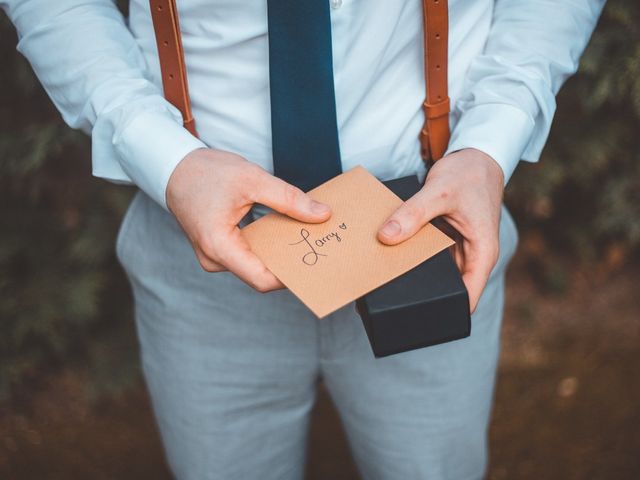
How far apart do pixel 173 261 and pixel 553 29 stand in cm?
80

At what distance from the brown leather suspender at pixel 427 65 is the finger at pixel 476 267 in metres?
0.24

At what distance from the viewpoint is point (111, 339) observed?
2.31 metres

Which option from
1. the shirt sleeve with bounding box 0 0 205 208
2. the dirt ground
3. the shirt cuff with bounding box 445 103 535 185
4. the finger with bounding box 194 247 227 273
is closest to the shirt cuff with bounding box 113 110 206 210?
the shirt sleeve with bounding box 0 0 205 208

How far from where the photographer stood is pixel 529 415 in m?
2.19

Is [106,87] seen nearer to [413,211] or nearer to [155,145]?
[155,145]

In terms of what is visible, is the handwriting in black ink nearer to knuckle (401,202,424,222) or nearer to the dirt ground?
knuckle (401,202,424,222)

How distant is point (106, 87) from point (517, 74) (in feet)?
2.23

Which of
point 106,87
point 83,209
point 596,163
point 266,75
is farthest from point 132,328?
point 596,163

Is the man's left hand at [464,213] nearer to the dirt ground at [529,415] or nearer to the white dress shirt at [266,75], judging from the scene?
the white dress shirt at [266,75]

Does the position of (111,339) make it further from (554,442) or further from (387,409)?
(554,442)

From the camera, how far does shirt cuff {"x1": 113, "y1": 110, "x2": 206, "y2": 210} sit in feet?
2.95

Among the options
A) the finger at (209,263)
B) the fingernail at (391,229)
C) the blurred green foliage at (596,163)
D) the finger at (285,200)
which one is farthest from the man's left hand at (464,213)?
the blurred green foliage at (596,163)

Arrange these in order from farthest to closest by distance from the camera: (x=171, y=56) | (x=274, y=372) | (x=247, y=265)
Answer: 1. (x=274, y=372)
2. (x=171, y=56)
3. (x=247, y=265)

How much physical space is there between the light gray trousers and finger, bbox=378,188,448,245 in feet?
0.86
